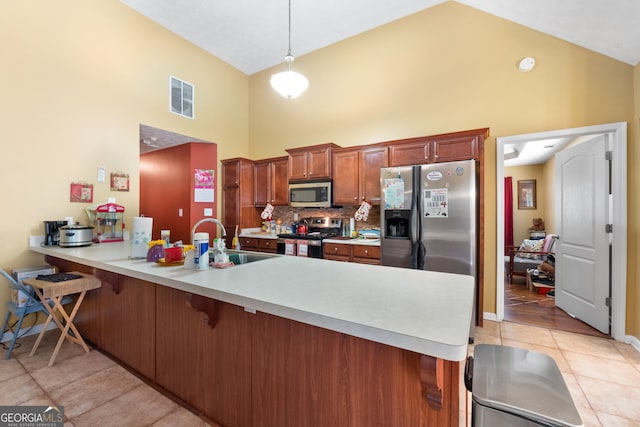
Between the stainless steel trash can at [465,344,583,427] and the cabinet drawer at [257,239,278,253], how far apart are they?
3247 millimetres

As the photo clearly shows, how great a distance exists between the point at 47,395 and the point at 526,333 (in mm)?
4125

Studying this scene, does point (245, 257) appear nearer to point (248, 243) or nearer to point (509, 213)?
point (248, 243)

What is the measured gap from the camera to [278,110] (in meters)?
4.85

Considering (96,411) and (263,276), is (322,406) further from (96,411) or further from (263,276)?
(96,411)

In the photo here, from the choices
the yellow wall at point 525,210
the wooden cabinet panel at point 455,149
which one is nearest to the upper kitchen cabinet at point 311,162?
→ the wooden cabinet panel at point 455,149

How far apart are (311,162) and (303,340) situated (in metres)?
3.18

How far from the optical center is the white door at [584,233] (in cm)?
274

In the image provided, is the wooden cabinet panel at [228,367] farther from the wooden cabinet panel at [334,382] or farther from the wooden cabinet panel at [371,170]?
the wooden cabinet panel at [371,170]

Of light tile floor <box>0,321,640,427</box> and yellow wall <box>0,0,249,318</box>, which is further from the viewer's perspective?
yellow wall <box>0,0,249,318</box>

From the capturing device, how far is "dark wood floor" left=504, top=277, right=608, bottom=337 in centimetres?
293

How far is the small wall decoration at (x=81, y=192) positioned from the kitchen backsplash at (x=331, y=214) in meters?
2.53

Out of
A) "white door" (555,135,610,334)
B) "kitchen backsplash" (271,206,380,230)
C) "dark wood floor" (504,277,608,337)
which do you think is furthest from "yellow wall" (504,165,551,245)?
"kitchen backsplash" (271,206,380,230)

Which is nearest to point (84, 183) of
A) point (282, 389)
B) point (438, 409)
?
point (282, 389)

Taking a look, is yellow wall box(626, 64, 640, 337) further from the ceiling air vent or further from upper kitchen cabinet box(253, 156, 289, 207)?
the ceiling air vent
